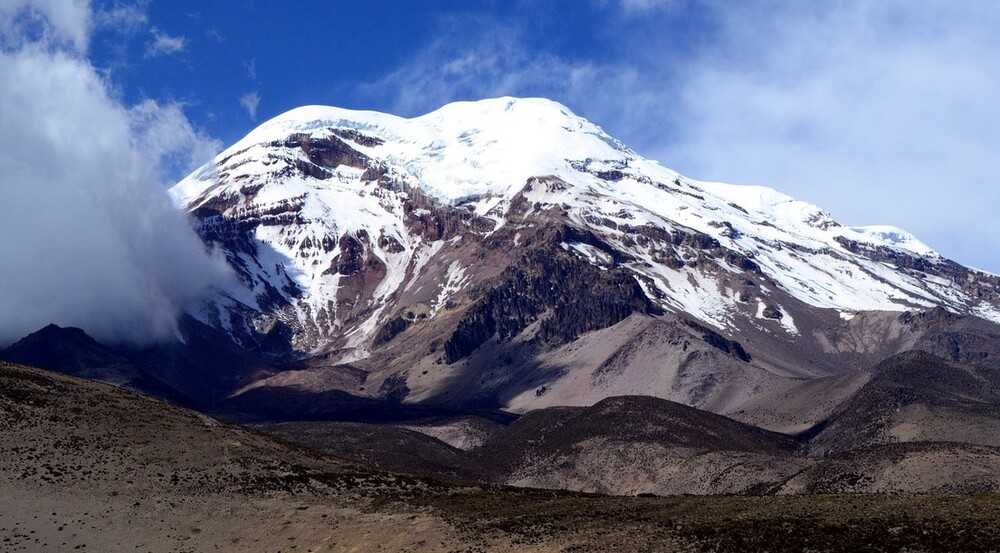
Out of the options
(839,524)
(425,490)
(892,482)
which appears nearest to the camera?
(839,524)

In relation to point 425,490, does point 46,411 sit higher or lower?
higher

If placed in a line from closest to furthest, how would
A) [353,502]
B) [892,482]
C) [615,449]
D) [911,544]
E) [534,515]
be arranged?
[911,544], [534,515], [353,502], [892,482], [615,449]

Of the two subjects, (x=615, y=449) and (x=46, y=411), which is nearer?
(x=46, y=411)

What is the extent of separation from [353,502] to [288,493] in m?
5.50

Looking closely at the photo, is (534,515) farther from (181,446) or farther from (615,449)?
(615,449)

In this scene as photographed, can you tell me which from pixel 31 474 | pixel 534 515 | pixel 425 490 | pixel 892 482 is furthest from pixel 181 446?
pixel 892 482

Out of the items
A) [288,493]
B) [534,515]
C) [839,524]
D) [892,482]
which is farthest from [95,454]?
[892,482]

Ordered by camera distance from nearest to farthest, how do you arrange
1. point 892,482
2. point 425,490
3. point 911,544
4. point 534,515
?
point 911,544 < point 534,515 < point 425,490 < point 892,482

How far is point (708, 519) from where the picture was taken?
73.9 metres

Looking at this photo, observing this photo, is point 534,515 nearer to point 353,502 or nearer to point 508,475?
point 353,502

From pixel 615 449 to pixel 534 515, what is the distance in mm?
117922

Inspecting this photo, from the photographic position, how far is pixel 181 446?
9481 cm

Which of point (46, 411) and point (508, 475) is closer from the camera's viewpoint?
point (46, 411)

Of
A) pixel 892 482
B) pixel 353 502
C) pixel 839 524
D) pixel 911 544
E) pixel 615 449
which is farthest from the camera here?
pixel 615 449
